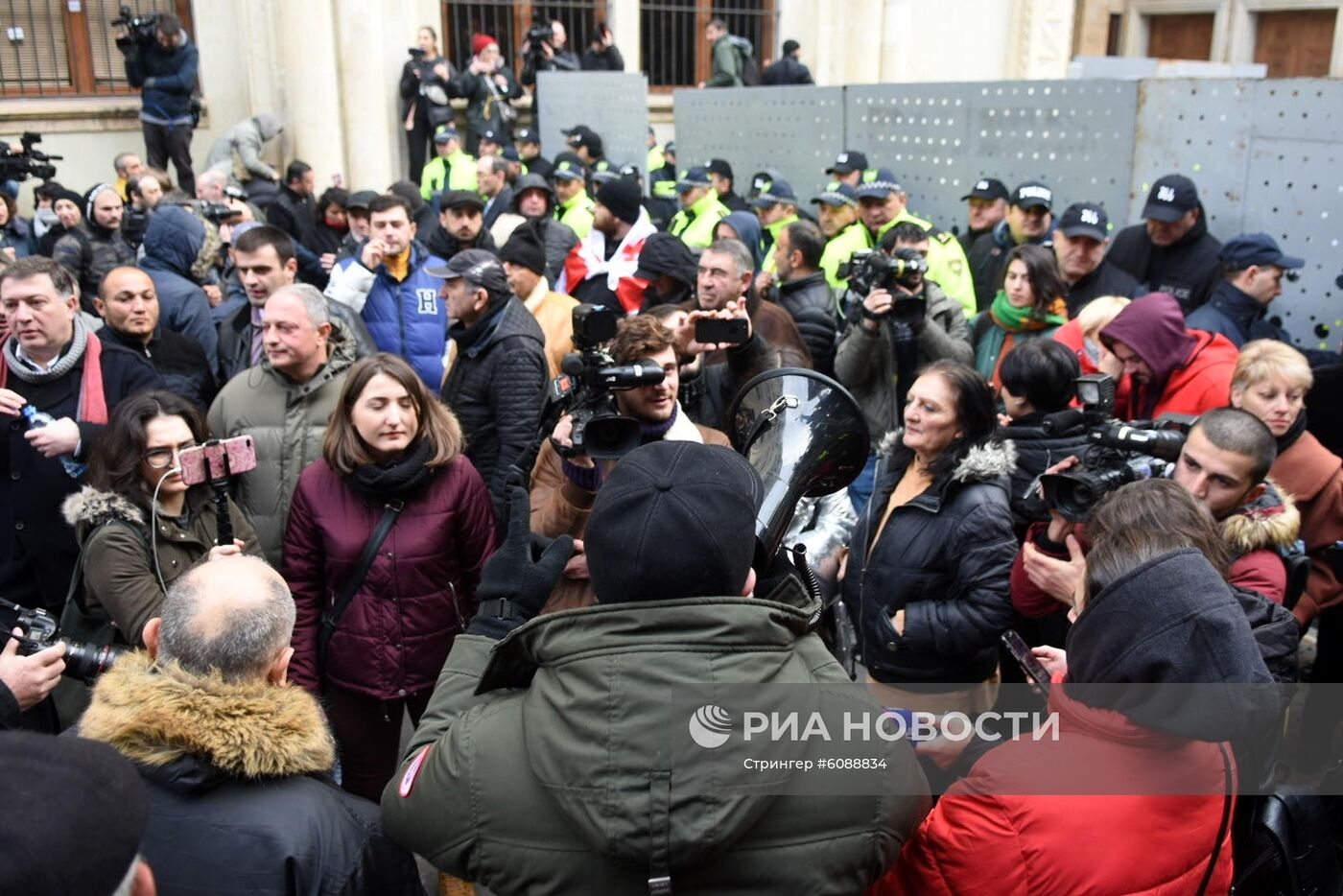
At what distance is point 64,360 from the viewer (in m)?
3.85

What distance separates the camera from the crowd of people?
1.70 metres

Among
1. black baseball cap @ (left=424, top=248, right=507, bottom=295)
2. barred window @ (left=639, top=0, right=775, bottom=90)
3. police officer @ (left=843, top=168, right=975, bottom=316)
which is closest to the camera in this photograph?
black baseball cap @ (left=424, top=248, right=507, bottom=295)

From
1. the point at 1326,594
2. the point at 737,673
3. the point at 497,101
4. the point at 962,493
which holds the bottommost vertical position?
the point at 1326,594

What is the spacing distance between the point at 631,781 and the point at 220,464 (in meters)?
1.75

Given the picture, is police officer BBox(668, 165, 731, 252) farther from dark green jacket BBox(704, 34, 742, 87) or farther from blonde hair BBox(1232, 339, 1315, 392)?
dark green jacket BBox(704, 34, 742, 87)

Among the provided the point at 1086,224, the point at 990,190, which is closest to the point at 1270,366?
the point at 1086,224

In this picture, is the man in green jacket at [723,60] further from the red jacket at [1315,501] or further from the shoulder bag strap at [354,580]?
the shoulder bag strap at [354,580]

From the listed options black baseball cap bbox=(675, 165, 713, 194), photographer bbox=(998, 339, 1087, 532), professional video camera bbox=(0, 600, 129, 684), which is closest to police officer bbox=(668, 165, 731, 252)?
black baseball cap bbox=(675, 165, 713, 194)

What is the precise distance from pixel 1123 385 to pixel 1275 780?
6.30ft

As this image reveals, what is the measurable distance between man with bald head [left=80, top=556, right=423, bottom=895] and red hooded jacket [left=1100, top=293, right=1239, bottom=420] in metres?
3.01

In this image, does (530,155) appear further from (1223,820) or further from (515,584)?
(1223,820)

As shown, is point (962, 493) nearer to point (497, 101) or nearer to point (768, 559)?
point (768, 559)

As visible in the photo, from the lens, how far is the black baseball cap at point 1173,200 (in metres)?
5.35

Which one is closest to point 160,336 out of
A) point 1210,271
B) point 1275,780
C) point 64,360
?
point 64,360
